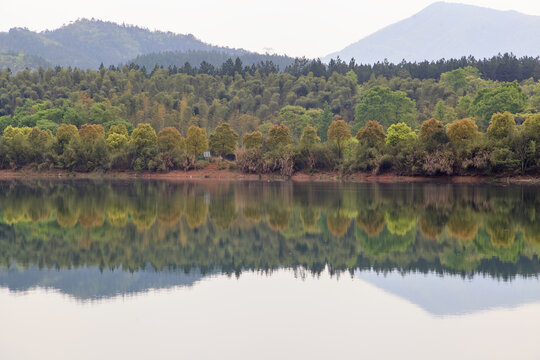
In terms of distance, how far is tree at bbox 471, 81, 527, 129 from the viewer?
84.6m

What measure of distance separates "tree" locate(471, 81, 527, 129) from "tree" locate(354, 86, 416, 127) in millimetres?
14827

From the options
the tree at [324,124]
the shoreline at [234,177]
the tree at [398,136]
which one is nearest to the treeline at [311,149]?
the tree at [398,136]

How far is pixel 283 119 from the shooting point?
116688 mm

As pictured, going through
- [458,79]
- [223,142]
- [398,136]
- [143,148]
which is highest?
[458,79]

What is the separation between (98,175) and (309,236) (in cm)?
5632

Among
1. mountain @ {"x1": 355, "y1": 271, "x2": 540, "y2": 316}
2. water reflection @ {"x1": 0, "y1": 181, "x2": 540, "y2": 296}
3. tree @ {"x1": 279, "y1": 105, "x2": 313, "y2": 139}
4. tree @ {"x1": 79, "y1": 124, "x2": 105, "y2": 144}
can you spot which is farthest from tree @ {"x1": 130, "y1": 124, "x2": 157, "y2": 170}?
mountain @ {"x1": 355, "y1": 271, "x2": 540, "y2": 316}

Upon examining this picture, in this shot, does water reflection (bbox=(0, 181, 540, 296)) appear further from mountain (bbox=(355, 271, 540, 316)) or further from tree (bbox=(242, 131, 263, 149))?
tree (bbox=(242, 131, 263, 149))

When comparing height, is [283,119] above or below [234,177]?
above

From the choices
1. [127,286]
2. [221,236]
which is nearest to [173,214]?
[221,236]

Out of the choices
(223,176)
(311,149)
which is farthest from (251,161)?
(311,149)

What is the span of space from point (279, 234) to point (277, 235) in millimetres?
221

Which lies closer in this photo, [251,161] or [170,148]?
[251,161]

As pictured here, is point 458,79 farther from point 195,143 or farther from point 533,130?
point 533,130

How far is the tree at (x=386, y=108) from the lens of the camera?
10075cm
